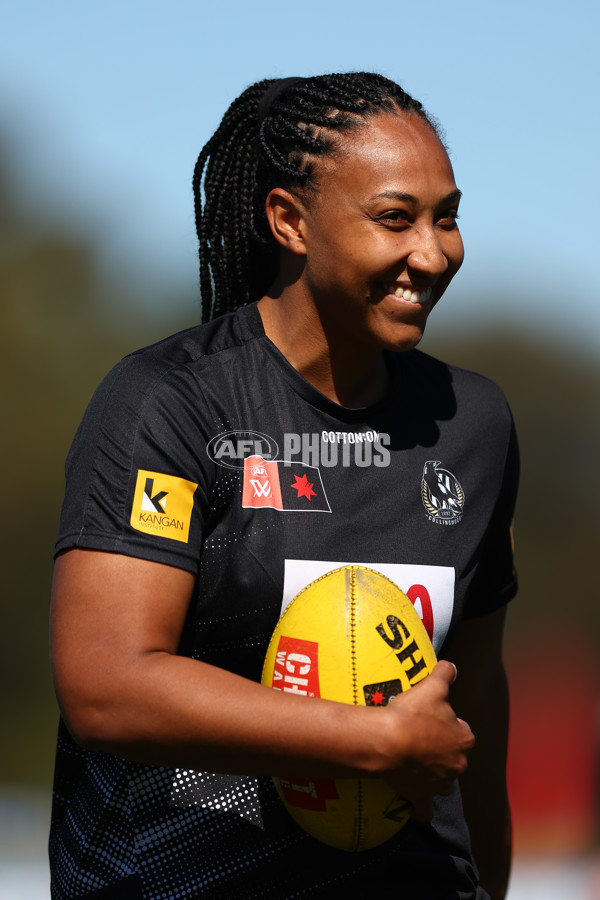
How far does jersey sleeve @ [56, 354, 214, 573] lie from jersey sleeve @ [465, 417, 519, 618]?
1146mm

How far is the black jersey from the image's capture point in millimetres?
2941

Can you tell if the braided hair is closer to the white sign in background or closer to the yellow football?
the white sign in background

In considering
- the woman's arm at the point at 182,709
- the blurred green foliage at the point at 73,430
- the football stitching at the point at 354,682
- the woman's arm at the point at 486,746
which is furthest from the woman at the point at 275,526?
the blurred green foliage at the point at 73,430

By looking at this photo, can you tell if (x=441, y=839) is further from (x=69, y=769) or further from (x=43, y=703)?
(x=43, y=703)

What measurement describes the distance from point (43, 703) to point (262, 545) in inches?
949

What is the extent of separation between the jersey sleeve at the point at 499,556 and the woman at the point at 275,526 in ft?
0.12

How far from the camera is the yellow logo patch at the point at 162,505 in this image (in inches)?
112

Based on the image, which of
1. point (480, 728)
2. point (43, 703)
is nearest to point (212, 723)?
point (480, 728)

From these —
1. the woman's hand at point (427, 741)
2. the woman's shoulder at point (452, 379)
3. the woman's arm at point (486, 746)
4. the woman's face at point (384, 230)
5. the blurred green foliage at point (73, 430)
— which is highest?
the woman's face at point (384, 230)

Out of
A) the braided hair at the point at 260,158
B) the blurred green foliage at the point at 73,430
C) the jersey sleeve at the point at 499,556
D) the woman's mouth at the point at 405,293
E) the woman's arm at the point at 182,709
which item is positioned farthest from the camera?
the blurred green foliage at the point at 73,430

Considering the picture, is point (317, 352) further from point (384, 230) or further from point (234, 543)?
point (234, 543)

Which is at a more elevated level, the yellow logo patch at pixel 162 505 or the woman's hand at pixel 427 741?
the yellow logo patch at pixel 162 505

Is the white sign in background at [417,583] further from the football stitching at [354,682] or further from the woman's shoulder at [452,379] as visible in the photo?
the woman's shoulder at [452,379]

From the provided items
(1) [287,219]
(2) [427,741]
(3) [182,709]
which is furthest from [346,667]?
(1) [287,219]
